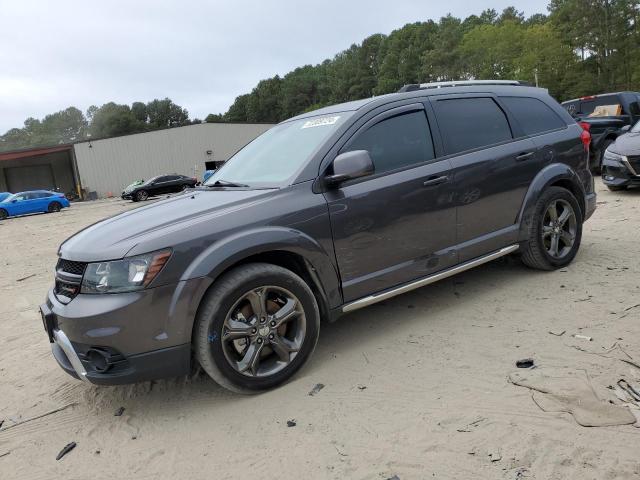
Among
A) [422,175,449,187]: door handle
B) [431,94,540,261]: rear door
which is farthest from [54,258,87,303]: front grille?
[431,94,540,261]: rear door

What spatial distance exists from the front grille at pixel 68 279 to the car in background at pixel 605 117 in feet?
38.4

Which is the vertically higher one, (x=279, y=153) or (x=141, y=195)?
(x=279, y=153)

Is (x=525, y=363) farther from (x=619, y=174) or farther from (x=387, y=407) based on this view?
(x=619, y=174)

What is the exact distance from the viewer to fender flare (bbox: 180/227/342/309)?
292 cm

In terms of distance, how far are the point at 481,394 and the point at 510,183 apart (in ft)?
7.16

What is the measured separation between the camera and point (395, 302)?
456 cm

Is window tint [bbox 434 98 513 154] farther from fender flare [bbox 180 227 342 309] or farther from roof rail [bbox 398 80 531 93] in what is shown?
fender flare [bbox 180 227 342 309]

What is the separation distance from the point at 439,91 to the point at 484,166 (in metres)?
0.74

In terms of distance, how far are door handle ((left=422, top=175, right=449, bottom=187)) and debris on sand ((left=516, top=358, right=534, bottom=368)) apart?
1427mm

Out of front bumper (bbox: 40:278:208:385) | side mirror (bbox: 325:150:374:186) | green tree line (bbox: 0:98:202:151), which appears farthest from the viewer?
green tree line (bbox: 0:98:202:151)

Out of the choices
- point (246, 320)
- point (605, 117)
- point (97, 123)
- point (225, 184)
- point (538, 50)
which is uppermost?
point (97, 123)

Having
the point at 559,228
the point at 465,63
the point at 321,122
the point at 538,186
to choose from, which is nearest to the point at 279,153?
the point at 321,122

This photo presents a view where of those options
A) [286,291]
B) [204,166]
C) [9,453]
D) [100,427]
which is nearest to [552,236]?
[286,291]

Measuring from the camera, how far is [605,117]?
39.8 feet
